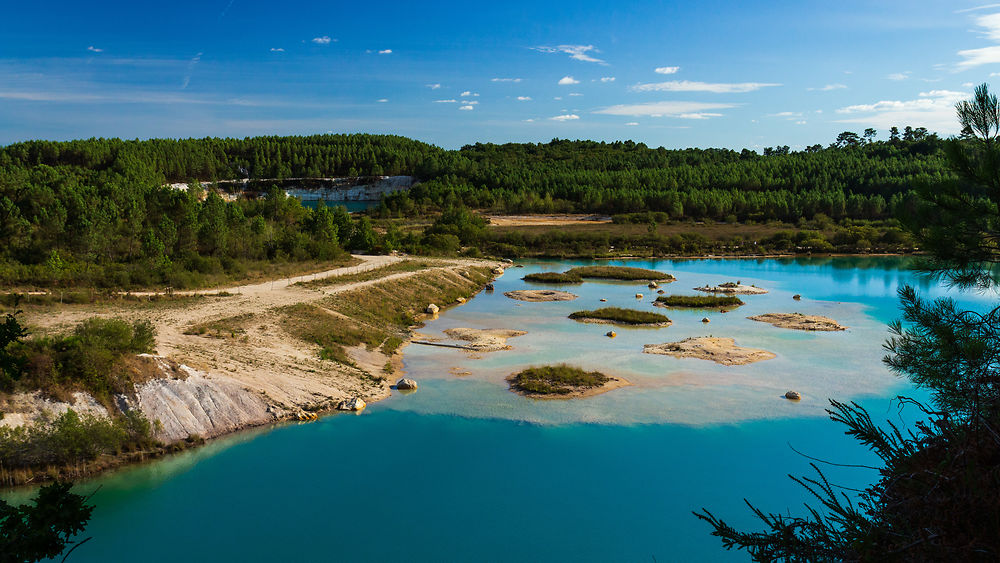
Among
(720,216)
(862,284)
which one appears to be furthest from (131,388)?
(720,216)

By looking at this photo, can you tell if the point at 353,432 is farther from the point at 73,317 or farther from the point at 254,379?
the point at 73,317

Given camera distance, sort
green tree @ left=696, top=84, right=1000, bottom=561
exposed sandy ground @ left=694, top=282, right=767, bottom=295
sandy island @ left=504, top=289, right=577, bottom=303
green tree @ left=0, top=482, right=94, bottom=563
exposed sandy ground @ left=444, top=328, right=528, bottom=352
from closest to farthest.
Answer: green tree @ left=696, top=84, right=1000, bottom=561
green tree @ left=0, top=482, right=94, bottom=563
exposed sandy ground @ left=444, top=328, right=528, bottom=352
sandy island @ left=504, top=289, right=577, bottom=303
exposed sandy ground @ left=694, top=282, right=767, bottom=295

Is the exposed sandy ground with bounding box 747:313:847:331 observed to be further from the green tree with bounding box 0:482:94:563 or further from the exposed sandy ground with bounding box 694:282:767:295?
the green tree with bounding box 0:482:94:563

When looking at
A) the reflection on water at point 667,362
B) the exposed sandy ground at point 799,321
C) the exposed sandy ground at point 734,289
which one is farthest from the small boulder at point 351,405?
the exposed sandy ground at point 734,289

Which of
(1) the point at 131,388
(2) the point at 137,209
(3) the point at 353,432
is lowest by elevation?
(3) the point at 353,432

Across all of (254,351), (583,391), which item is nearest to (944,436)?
(583,391)

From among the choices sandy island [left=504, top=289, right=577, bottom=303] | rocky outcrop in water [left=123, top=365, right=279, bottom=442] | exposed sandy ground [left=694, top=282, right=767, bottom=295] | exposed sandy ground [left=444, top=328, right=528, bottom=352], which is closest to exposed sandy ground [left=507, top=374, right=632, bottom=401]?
exposed sandy ground [left=444, top=328, right=528, bottom=352]

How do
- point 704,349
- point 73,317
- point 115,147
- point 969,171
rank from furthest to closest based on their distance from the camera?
point 115,147 < point 704,349 < point 73,317 < point 969,171
